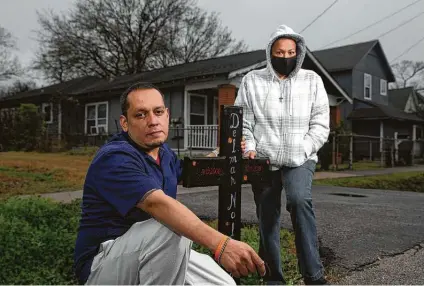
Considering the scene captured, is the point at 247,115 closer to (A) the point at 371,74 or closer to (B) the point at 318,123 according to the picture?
(B) the point at 318,123

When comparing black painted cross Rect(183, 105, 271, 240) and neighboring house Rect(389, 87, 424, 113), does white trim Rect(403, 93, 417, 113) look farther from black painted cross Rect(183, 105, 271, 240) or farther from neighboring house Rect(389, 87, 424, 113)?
black painted cross Rect(183, 105, 271, 240)

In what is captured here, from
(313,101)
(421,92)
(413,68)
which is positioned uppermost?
(413,68)

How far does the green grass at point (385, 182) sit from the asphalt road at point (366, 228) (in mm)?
2196

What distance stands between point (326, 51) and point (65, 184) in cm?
2518

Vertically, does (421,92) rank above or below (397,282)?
above

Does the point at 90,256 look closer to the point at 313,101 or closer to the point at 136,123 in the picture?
the point at 136,123

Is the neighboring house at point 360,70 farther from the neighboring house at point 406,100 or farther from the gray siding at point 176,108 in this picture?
the gray siding at point 176,108

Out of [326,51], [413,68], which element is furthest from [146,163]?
[413,68]

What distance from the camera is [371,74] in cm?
2798

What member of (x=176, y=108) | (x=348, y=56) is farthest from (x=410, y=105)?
(x=176, y=108)

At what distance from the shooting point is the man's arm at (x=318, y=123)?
3055 millimetres

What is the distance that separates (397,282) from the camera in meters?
3.37

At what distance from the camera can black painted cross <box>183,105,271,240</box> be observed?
2.07 meters

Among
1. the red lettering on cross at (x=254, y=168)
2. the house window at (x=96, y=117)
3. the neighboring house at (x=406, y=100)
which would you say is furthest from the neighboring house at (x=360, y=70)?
the red lettering on cross at (x=254, y=168)
